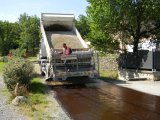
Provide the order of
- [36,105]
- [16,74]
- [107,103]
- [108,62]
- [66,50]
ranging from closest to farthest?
[36,105] → [107,103] → [16,74] → [66,50] → [108,62]

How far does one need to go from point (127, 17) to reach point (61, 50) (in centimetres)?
645

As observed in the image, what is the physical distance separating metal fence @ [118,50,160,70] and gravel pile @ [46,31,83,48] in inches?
175

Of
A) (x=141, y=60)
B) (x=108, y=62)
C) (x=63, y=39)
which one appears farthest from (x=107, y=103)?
(x=108, y=62)

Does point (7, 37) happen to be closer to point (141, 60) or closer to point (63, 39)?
point (63, 39)

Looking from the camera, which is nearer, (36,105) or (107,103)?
(36,105)

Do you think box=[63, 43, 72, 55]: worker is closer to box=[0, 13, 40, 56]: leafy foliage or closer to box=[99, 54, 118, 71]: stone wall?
box=[99, 54, 118, 71]: stone wall

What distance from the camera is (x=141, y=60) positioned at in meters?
24.4

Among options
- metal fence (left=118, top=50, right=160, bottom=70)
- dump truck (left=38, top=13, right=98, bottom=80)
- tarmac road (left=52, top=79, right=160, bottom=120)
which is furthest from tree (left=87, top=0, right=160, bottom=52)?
tarmac road (left=52, top=79, right=160, bottom=120)

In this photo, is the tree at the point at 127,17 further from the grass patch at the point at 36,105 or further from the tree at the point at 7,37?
the tree at the point at 7,37

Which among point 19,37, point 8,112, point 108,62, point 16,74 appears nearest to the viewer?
point 8,112

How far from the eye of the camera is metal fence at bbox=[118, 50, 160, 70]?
23002mm

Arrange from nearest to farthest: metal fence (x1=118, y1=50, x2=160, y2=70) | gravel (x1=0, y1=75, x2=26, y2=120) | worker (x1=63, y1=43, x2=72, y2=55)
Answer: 1. gravel (x1=0, y1=75, x2=26, y2=120)
2. worker (x1=63, y1=43, x2=72, y2=55)
3. metal fence (x1=118, y1=50, x2=160, y2=70)

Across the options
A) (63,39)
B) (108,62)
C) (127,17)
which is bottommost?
(108,62)

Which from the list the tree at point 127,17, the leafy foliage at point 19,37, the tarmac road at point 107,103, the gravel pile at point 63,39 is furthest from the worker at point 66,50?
the leafy foliage at point 19,37
